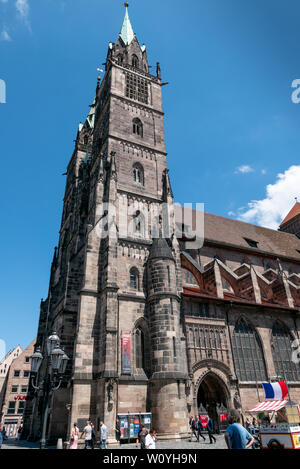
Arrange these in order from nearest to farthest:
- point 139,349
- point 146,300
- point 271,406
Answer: point 271,406 < point 139,349 < point 146,300

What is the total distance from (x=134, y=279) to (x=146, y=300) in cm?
159

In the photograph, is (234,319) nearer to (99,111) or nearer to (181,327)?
(181,327)

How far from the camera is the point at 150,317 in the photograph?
62.5ft

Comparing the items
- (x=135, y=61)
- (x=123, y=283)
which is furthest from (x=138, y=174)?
(x=135, y=61)

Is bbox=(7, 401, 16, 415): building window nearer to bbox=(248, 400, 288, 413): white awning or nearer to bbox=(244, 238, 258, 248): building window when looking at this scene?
bbox=(244, 238, 258, 248): building window

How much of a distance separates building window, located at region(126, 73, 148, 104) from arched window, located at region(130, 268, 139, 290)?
1708cm

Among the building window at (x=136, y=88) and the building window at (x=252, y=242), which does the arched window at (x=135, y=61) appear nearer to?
the building window at (x=136, y=88)

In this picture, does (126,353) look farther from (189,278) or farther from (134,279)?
(189,278)

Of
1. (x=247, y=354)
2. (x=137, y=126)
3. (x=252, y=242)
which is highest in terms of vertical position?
(x=137, y=126)

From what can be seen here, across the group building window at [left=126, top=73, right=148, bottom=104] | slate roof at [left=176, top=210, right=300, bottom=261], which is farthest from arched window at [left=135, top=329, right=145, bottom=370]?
building window at [left=126, top=73, right=148, bottom=104]

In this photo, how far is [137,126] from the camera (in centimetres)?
Result: 2817

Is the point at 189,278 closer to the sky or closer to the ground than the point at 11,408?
closer to the sky

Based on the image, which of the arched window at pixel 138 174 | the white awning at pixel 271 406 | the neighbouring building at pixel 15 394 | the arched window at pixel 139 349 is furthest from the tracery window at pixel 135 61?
the neighbouring building at pixel 15 394
